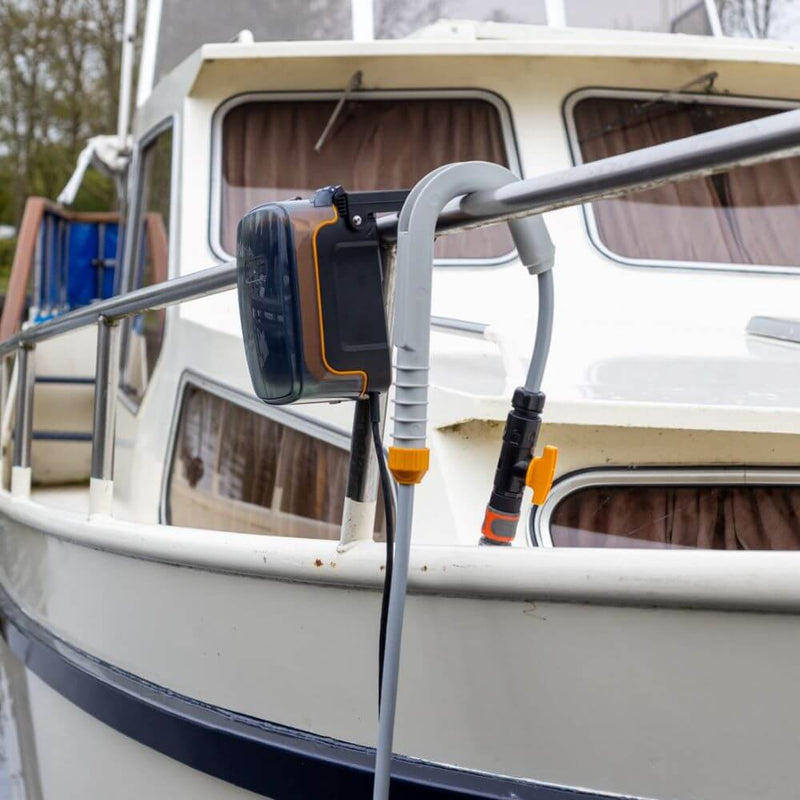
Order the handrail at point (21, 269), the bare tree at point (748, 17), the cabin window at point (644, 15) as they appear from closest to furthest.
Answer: the cabin window at point (644, 15) → the bare tree at point (748, 17) → the handrail at point (21, 269)

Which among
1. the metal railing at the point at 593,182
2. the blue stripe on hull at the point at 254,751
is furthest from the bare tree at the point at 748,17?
the blue stripe on hull at the point at 254,751

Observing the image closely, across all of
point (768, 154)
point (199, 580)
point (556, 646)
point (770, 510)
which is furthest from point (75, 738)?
point (768, 154)

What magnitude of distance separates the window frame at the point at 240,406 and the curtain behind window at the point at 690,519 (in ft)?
1.80

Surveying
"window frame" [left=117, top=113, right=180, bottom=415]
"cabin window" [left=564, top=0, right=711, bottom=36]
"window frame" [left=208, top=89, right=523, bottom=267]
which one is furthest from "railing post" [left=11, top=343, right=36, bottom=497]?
"cabin window" [left=564, top=0, right=711, bottom=36]

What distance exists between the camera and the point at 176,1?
4.11m

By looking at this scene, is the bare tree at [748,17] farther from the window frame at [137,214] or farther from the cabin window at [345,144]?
the window frame at [137,214]

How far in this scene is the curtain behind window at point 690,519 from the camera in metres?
1.88

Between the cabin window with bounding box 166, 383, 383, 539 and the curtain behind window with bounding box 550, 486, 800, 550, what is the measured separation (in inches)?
16.7

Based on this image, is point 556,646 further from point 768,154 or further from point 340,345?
point 768,154

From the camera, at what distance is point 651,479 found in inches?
74.7

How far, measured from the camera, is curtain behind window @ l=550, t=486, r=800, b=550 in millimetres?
1875

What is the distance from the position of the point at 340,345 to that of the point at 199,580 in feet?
2.30

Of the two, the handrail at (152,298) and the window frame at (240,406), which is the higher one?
the handrail at (152,298)

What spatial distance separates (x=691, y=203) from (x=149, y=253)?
1.75 meters
